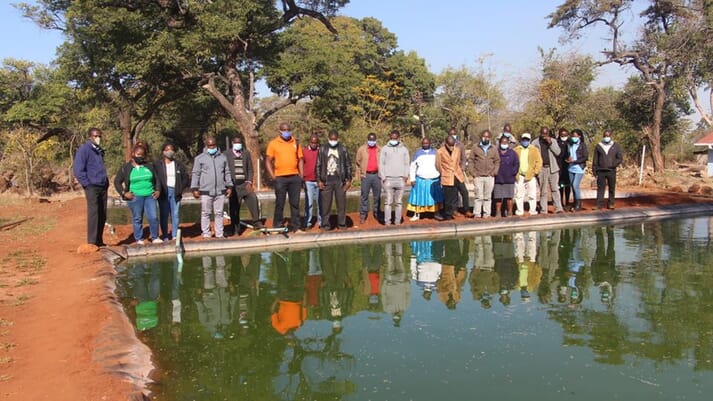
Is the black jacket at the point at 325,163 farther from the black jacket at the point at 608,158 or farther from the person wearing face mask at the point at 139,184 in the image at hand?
the black jacket at the point at 608,158

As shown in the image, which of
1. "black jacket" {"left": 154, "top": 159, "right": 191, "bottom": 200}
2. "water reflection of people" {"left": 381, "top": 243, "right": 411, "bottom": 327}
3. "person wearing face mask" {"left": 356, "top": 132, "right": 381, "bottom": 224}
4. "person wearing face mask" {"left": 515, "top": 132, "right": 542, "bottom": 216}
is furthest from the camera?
"person wearing face mask" {"left": 515, "top": 132, "right": 542, "bottom": 216}

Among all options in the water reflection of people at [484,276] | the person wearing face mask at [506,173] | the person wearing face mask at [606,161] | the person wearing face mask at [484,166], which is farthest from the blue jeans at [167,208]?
the person wearing face mask at [606,161]

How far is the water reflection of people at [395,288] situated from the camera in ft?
17.9

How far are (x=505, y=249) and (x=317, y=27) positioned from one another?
36.1 metres

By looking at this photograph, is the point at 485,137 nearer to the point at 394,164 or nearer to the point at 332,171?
the point at 394,164

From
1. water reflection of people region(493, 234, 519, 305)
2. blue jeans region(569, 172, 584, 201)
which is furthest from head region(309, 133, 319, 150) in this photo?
blue jeans region(569, 172, 584, 201)

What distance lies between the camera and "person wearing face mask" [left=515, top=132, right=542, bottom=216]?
10469mm

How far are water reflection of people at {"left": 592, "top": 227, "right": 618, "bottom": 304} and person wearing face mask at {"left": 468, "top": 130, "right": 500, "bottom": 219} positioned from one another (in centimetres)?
202

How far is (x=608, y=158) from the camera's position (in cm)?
1119

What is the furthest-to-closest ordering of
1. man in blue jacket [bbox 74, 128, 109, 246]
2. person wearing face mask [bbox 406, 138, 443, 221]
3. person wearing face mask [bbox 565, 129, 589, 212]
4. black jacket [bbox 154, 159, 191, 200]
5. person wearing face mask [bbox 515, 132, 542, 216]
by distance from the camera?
person wearing face mask [bbox 565, 129, 589, 212] < person wearing face mask [bbox 515, 132, 542, 216] < person wearing face mask [bbox 406, 138, 443, 221] < black jacket [bbox 154, 159, 191, 200] < man in blue jacket [bbox 74, 128, 109, 246]

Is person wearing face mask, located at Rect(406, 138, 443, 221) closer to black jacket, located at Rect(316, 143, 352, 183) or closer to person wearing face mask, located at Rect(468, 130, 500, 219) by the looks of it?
person wearing face mask, located at Rect(468, 130, 500, 219)

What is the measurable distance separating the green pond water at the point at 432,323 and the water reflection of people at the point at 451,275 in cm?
2

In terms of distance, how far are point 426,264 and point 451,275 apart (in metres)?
0.68

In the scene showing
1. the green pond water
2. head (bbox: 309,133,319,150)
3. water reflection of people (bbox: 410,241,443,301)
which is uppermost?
head (bbox: 309,133,319,150)
